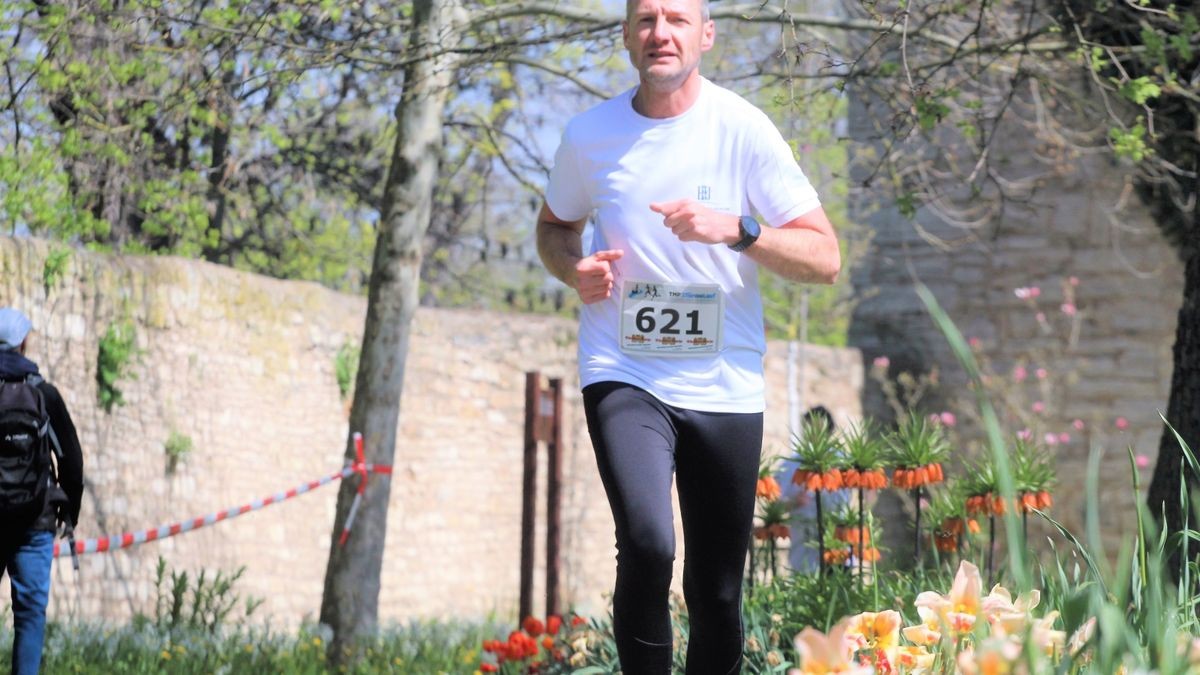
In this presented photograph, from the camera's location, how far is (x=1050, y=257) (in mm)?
11812

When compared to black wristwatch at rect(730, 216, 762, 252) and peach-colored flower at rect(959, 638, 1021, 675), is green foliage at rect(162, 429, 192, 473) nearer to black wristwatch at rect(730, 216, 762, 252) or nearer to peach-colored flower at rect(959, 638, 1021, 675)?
black wristwatch at rect(730, 216, 762, 252)

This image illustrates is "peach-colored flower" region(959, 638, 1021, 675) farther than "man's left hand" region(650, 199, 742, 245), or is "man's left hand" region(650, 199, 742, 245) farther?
"man's left hand" region(650, 199, 742, 245)

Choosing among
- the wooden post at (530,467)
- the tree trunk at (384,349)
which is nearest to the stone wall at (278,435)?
the tree trunk at (384,349)

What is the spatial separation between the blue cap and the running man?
2.59m

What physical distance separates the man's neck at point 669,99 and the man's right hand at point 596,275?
31cm

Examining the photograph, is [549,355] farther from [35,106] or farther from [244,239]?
[35,106]

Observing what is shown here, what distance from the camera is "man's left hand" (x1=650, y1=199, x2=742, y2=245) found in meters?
2.92

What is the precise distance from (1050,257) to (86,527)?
7.41 metres

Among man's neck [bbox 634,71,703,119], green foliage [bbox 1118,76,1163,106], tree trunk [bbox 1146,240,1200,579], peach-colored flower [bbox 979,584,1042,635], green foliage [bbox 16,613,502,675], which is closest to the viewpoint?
peach-colored flower [bbox 979,584,1042,635]

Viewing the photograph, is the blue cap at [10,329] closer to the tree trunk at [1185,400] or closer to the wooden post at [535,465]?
the wooden post at [535,465]

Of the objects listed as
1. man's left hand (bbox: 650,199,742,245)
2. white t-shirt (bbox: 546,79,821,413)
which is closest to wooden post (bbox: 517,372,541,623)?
white t-shirt (bbox: 546,79,821,413)

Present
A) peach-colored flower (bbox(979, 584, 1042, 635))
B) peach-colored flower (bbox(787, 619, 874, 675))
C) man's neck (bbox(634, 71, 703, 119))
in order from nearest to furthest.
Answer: peach-colored flower (bbox(787, 619, 874, 675)) → peach-colored flower (bbox(979, 584, 1042, 635)) → man's neck (bbox(634, 71, 703, 119))

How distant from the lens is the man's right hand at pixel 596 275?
3.06 metres

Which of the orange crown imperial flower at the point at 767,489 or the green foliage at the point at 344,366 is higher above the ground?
the green foliage at the point at 344,366
